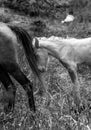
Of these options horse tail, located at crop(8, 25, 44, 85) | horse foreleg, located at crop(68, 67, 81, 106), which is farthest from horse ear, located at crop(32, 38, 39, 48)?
horse foreleg, located at crop(68, 67, 81, 106)

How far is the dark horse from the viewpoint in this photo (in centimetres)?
495

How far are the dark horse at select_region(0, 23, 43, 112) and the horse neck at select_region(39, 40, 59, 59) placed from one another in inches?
26.9

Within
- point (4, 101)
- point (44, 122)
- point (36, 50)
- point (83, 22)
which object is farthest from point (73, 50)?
point (83, 22)

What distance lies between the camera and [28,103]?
17.3ft

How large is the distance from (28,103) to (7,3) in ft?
23.2

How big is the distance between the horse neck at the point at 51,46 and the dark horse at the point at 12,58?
683 millimetres

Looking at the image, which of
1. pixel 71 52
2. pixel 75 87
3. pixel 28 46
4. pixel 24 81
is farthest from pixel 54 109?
pixel 71 52

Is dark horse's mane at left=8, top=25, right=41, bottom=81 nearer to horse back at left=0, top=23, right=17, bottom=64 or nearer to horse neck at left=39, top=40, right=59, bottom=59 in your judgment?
horse back at left=0, top=23, right=17, bottom=64

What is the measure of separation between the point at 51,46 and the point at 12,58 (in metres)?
1.28

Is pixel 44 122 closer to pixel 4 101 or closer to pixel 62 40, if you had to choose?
pixel 4 101

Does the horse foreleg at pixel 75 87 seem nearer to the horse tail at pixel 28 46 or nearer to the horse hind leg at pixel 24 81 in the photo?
the horse tail at pixel 28 46

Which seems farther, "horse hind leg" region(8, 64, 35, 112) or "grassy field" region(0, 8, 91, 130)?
"horse hind leg" region(8, 64, 35, 112)

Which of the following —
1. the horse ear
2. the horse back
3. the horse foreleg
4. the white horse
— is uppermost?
the horse back

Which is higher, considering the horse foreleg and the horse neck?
the horse neck
